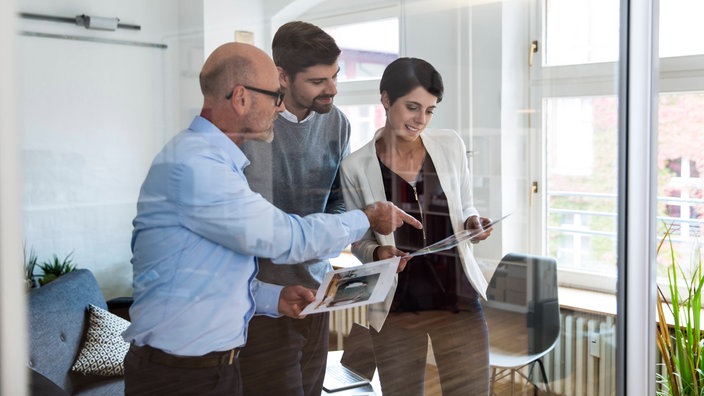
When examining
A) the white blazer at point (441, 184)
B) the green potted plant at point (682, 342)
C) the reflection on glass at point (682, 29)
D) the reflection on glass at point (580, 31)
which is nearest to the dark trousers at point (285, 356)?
the white blazer at point (441, 184)

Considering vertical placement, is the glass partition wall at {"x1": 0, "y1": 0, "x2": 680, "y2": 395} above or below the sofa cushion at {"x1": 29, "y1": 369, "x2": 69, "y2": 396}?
above

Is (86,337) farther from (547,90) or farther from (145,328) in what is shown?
(547,90)

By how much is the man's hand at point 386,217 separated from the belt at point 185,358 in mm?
314

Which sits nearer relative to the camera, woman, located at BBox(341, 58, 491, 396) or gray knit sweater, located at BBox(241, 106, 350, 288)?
gray knit sweater, located at BBox(241, 106, 350, 288)

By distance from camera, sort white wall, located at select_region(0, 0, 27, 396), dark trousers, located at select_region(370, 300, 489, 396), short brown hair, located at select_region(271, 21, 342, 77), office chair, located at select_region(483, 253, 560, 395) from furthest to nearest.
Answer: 1. office chair, located at select_region(483, 253, 560, 395)
2. dark trousers, located at select_region(370, 300, 489, 396)
3. short brown hair, located at select_region(271, 21, 342, 77)
4. white wall, located at select_region(0, 0, 27, 396)

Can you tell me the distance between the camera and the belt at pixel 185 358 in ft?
3.08

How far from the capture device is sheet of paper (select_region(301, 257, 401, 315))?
1.12 meters

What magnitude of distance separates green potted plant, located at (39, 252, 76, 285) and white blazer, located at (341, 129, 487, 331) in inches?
16.9

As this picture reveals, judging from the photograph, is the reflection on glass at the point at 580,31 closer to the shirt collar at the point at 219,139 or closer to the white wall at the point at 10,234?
the shirt collar at the point at 219,139

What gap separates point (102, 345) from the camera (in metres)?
0.91

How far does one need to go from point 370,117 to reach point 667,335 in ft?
5.27

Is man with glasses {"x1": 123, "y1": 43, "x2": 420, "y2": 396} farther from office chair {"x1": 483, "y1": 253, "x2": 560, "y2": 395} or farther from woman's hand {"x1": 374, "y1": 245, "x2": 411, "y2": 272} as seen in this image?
office chair {"x1": 483, "y1": 253, "x2": 560, "y2": 395}

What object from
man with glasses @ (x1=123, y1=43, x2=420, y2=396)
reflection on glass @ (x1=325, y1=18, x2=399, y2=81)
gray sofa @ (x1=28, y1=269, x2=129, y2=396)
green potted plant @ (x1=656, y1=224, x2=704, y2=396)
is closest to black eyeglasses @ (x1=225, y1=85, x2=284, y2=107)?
man with glasses @ (x1=123, y1=43, x2=420, y2=396)

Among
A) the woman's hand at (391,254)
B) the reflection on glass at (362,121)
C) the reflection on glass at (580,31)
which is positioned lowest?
the woman's hand at (391,254)
